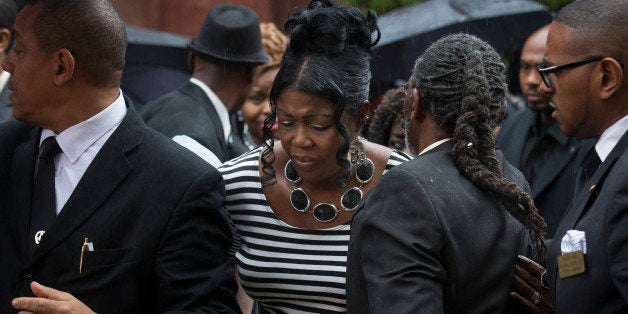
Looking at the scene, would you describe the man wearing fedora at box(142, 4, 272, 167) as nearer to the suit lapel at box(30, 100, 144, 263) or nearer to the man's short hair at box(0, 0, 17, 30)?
the man's short hair at box(0, 0, 17, 30)

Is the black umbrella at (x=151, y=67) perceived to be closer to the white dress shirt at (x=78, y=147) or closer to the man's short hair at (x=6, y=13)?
the man's short hair at (x=6, y=13)

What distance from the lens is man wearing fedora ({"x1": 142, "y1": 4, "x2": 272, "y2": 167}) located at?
596 cm

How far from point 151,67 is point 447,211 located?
17.9 feet

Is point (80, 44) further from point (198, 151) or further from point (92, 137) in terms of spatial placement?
point (198, 151)

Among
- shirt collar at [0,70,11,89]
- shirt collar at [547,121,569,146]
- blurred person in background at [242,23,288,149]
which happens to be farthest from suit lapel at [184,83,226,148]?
shirt collar at [547,121,569,146]

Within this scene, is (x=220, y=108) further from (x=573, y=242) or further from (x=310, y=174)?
(x=573, y=242)

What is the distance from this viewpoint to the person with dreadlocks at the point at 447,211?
313 cm

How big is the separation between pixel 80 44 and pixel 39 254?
762 mm

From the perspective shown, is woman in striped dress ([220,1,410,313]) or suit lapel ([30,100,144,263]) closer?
suit lapel ([30,100,144,263])

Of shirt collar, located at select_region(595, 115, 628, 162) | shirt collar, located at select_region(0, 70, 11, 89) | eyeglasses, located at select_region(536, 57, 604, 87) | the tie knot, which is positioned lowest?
→ shirt collar, located at select_region(0, 70, 11, 89)

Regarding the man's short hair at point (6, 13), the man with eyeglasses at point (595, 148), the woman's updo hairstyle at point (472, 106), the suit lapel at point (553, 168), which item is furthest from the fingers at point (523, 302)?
the man's short hair at point (6, 13)

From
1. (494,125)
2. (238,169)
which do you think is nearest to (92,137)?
(238,169)

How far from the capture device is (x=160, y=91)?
823 centimetres

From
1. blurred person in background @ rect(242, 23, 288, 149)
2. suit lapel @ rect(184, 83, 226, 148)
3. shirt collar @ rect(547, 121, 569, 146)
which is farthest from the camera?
blurred person in background @ rect(242, 23, 288, 149)
